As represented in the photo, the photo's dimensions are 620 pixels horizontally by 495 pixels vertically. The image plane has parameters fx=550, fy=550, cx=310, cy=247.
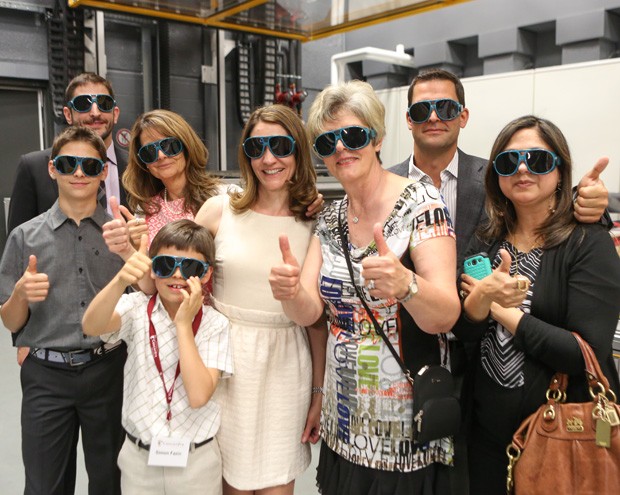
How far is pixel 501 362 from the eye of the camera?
4.99 feet

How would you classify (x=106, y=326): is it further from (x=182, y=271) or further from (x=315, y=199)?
(x=315, y=199)

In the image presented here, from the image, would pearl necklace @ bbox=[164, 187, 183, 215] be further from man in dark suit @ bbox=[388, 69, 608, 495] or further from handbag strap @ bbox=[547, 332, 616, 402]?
handbag strap @ bbox=[547, 332, 616, 402]

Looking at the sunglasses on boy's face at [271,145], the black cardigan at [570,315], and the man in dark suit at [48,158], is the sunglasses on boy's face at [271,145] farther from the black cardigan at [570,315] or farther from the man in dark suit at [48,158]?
the man in dark suit at [48,158]

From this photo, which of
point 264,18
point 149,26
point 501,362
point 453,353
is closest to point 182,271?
point 453,353

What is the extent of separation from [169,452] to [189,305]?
435mm

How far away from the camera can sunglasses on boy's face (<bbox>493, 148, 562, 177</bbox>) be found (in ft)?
4.93

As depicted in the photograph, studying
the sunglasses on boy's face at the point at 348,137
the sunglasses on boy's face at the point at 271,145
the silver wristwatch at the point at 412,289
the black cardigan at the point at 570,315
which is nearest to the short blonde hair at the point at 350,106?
the sunglasses on boy's face at the point at 348,137

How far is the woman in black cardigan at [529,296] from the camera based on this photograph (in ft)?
4.58

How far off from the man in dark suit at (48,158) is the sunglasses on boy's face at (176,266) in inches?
36.9

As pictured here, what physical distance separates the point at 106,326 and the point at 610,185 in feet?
12.1

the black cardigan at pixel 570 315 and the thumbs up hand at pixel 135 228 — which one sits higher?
the thumbs up hand at pixel 135 228

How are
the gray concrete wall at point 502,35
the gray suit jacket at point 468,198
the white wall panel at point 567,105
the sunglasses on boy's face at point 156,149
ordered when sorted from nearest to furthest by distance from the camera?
the gray suit jacket at point 468,198 → the sunglasses on boy's face at point 156,149 → the white wall panel at point 567,105 → the gray concrete wall at point 502,35

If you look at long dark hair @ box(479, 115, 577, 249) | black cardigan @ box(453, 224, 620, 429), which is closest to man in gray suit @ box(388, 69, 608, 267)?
long dark hair @ box(479, 115, 577, 249)

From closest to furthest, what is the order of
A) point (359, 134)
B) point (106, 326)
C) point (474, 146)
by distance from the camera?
point (359, 134) → point (106, 326) → point (474, 146)
